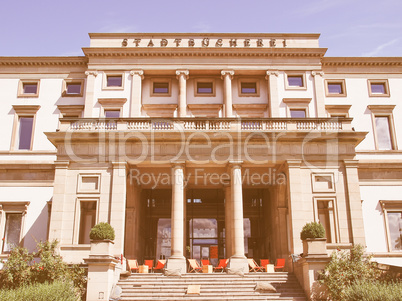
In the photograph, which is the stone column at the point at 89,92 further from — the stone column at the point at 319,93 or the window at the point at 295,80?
the stone column at the point at 319,93

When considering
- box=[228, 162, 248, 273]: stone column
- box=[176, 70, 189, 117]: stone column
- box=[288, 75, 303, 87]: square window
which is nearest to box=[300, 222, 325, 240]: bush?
box=[228, 162, 248, 273]: stone column

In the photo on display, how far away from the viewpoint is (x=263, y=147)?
29.3 meters

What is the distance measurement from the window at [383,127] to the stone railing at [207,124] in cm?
978

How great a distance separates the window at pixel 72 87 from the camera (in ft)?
128

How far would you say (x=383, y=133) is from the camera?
38.4 m

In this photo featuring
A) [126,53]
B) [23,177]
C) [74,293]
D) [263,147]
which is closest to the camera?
[74,293]

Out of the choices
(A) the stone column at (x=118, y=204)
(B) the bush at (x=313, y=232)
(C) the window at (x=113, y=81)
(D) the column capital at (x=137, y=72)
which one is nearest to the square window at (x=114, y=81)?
(C) the window at (x=113, y=81)

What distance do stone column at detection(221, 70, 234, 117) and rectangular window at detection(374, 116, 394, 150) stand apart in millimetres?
13177

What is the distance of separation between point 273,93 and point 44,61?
20.8m

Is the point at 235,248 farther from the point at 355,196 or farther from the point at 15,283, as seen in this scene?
the point at 15,283

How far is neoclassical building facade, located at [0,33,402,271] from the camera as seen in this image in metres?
28.6

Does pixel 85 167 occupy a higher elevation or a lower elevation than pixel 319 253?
higher

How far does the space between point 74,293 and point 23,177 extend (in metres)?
17.0

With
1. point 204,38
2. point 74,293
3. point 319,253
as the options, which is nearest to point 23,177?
point 74,293
